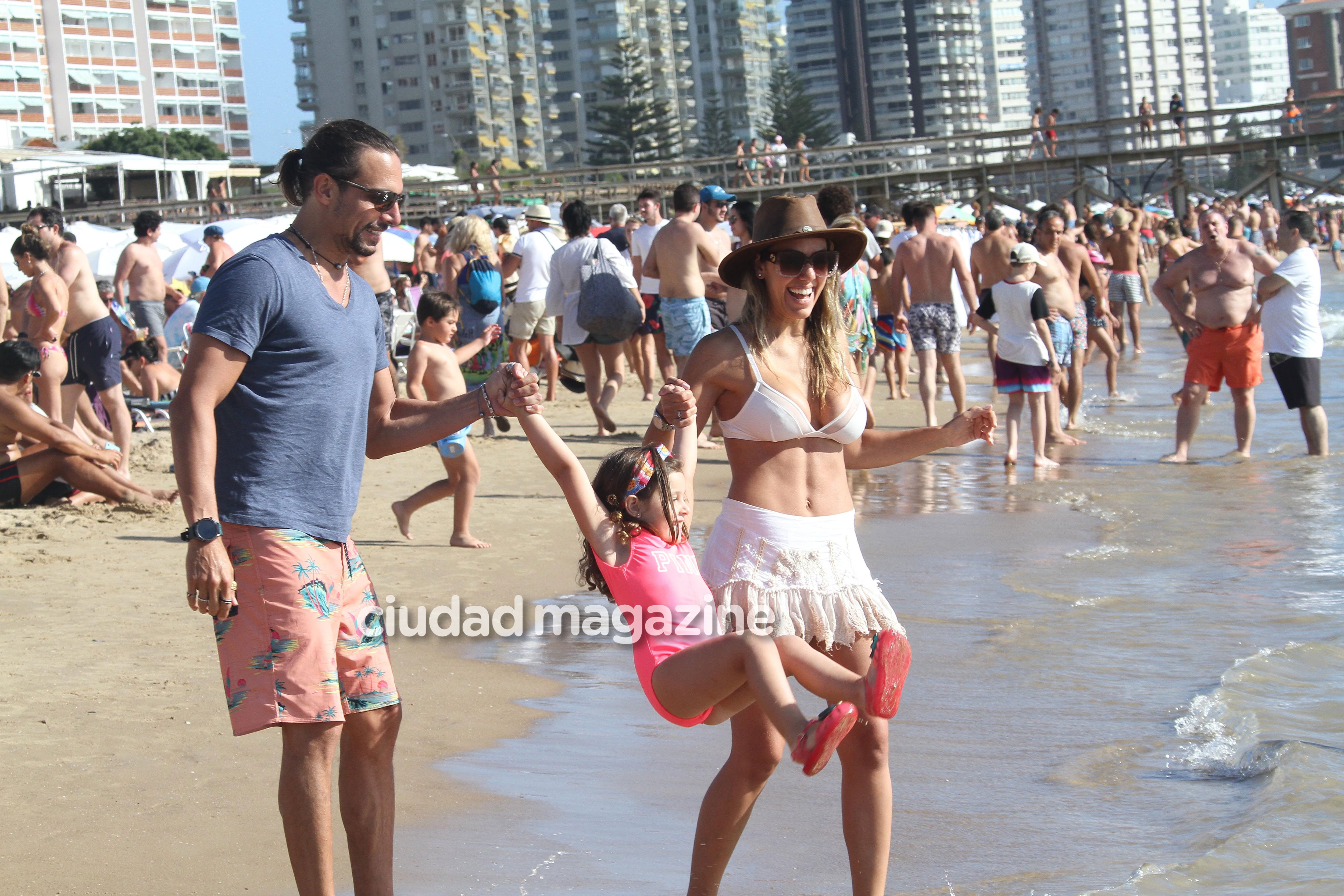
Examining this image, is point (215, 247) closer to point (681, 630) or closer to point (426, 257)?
point (426, 257)

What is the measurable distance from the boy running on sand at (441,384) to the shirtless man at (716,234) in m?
2.43

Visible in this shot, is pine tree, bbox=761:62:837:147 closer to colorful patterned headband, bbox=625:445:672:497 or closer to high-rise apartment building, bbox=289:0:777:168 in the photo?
high-rise apartment building, bbox=289:0:777:168

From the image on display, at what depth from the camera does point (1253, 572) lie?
260 inches

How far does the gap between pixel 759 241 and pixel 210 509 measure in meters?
1.39

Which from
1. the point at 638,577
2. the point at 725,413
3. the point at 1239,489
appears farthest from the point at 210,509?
the point at 1239,489

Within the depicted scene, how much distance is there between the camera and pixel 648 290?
11555mm

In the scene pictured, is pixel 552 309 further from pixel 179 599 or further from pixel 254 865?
pixel 254 865

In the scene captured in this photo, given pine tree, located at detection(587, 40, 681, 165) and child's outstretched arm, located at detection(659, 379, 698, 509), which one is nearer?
child's outstretched arm, located at detection(659, 379, 698, 509)

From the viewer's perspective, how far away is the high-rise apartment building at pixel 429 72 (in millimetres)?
123062

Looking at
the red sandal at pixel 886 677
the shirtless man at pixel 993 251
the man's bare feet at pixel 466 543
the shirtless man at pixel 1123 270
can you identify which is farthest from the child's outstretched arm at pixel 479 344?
the shirtless man at pixel 1123 270

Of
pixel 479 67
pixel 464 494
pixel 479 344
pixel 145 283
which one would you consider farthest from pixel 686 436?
pixel 479 67

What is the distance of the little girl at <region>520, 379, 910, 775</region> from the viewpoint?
2.75m

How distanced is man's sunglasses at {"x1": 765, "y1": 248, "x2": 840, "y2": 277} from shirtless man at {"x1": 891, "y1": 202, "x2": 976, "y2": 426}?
7484mm
